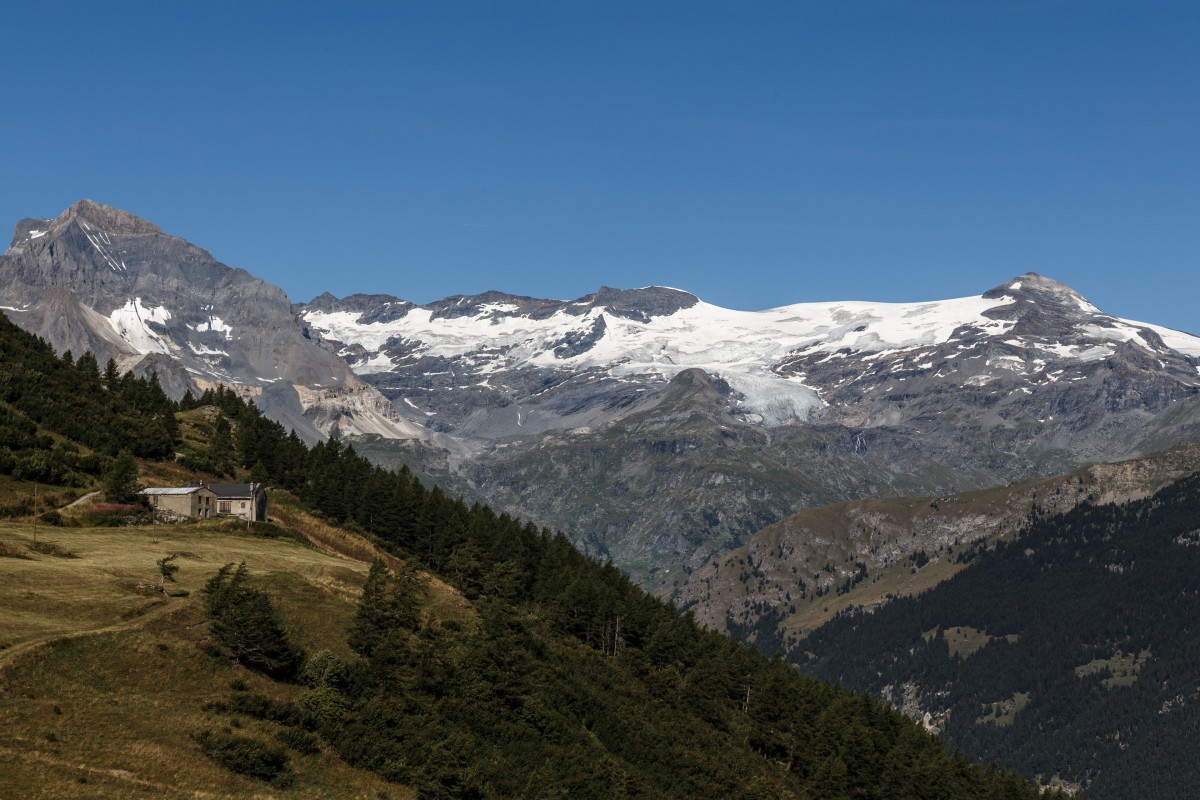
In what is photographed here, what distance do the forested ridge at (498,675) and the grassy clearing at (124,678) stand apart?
1.64 m

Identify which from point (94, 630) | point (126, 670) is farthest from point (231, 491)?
point (126, 670)

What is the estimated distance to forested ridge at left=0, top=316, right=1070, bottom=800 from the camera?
68125 mm

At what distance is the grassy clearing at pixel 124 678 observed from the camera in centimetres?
5131

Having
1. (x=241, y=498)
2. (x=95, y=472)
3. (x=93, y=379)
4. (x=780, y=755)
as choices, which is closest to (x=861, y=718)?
(x=780, y=755)

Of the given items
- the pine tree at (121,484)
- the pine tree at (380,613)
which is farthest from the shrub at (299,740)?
the pine tree at (121,484)

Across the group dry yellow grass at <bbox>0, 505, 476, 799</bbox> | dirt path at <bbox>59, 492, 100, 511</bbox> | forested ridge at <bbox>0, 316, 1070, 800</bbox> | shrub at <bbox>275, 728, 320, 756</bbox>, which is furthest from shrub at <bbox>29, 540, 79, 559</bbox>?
shrub at <bbox>275, 728, 320, 756</bbox>

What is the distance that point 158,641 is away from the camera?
66.9 metres

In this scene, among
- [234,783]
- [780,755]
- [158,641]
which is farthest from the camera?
[780,755]

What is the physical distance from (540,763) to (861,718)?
72.0 meters

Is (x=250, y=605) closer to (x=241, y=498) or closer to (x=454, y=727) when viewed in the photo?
(x=454, y=727)

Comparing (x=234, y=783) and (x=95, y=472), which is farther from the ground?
(x=95, y=472)

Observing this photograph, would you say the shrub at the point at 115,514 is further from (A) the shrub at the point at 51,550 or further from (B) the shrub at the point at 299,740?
(B) the shrub at the point at 299,740

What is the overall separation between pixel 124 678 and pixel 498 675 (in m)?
27.2

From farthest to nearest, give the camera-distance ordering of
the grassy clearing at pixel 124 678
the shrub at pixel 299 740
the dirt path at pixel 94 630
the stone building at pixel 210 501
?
the stone building at pixel 210 501, the shrub at pixel 299 740, the dirt path at pixel 94 630, the grassy clearing at pixel 124 678
